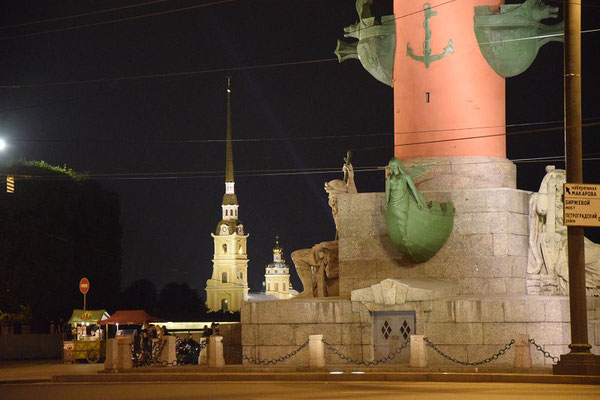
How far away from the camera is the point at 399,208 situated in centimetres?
2778

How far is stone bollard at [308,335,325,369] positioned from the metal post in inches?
208

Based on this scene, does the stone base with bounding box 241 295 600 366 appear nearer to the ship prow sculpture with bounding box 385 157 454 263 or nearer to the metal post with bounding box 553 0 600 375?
the ship prow sculpture with bounding box 385 157 454 263

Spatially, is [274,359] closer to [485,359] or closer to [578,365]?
[485,359]

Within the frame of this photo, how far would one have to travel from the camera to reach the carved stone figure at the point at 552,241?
1106 inches

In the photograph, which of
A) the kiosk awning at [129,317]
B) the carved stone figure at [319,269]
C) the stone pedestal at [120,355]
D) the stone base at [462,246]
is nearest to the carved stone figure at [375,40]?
the stone base at [462,246]

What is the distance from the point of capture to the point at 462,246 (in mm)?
28266

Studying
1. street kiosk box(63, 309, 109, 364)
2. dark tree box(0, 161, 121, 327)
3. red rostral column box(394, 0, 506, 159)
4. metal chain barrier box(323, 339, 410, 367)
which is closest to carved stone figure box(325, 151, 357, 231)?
red rostral column box(394, 0, 506, 159)

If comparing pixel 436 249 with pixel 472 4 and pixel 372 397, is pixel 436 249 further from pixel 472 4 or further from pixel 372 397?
pixel 372 397

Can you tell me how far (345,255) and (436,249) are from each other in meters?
2.21

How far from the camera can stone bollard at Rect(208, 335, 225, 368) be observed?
2811 centimetres

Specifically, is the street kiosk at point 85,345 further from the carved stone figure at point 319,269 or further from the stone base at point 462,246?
the stone base at point 462,246

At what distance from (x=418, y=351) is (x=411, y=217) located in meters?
3.45

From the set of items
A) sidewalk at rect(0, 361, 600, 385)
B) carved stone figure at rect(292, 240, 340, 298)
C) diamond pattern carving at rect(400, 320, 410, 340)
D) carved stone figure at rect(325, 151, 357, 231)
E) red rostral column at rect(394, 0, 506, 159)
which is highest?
red rostral column at rect(394, 0, 506, 159)

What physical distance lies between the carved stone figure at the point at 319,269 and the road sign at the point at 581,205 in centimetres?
795
